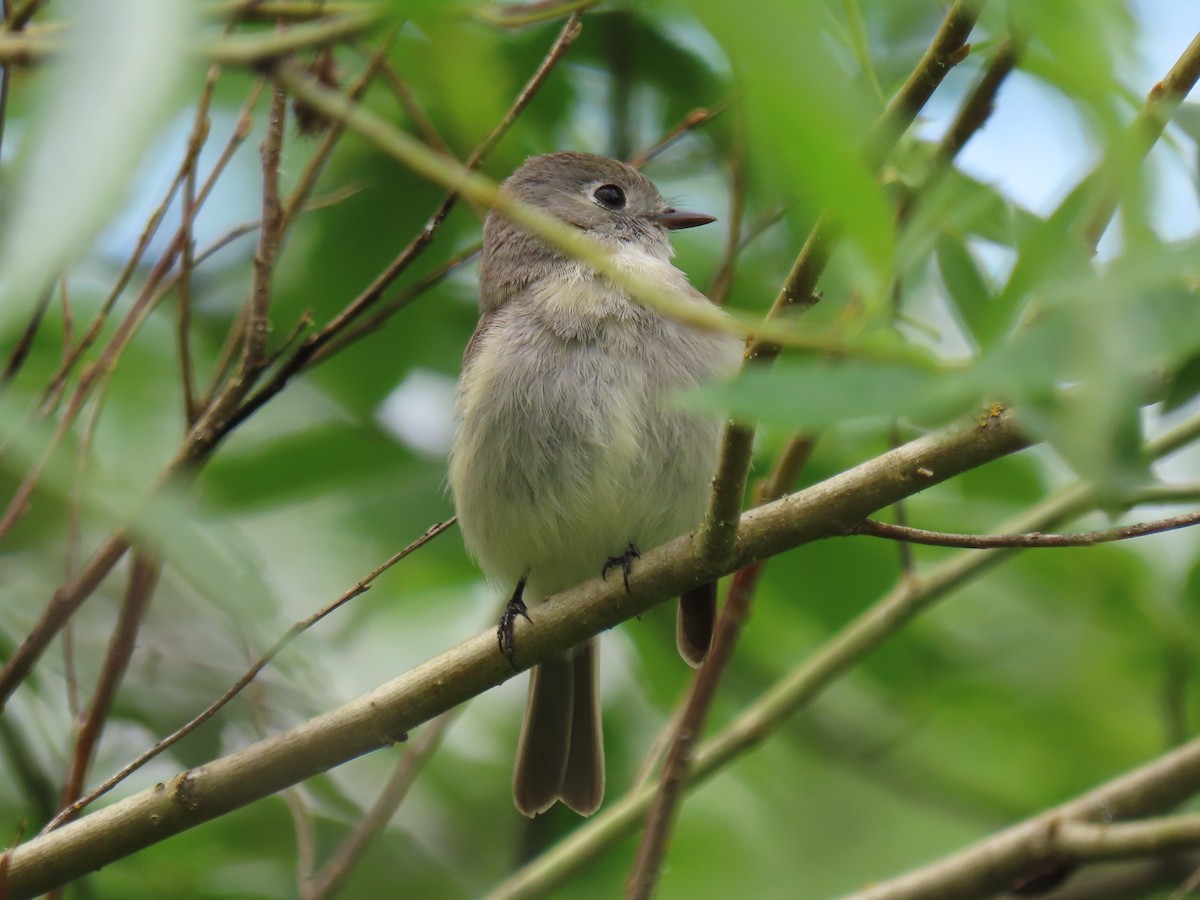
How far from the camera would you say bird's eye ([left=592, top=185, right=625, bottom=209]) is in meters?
5.41

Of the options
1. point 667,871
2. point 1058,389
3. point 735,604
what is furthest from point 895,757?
point 1058,389

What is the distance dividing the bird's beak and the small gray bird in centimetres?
46

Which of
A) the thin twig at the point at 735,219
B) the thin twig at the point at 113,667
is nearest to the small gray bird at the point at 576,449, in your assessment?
the thin twig at the point at 735,219

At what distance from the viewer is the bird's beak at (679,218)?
17.0ft

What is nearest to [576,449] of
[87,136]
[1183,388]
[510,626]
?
[510,626]

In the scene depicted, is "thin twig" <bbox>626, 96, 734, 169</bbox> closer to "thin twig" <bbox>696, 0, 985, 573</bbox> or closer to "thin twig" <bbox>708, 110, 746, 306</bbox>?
"thin twig" <bbox>708, 110, 746, 306</bbox>

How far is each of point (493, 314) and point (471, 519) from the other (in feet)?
2.54

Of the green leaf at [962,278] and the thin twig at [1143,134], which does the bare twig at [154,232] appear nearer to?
the green leaf at [962,278]

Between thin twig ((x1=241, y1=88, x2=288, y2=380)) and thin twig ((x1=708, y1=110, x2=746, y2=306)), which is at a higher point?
thin twig ((x1=708, y1=110, x2=746, y2=306))

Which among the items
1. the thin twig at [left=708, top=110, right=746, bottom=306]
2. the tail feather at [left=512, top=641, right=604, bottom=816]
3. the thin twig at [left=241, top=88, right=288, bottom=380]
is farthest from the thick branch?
the tail feather at [left=512, top=641, right=604, bottom=816]

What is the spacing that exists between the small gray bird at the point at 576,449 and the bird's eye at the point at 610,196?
669mm

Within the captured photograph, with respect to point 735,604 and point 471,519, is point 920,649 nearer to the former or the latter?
point 735,604

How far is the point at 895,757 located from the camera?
495 centimetres

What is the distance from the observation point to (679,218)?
17.2 ft
